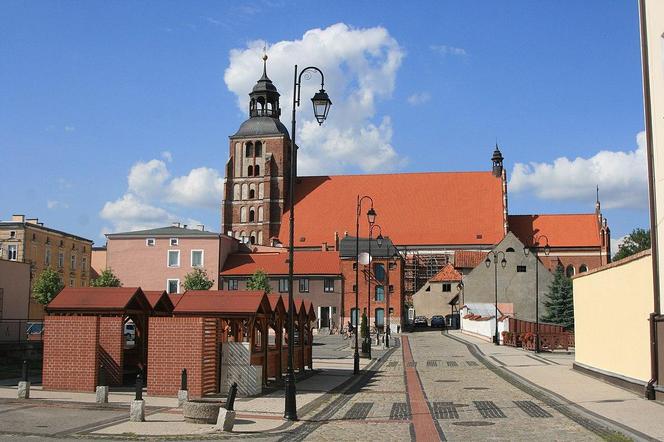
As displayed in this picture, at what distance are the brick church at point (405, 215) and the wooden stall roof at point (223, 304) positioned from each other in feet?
231

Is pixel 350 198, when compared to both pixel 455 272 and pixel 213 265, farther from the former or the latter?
pixel 213 265

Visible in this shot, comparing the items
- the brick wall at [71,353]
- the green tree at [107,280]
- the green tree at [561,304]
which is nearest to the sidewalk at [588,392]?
the brick wall at [71,353]

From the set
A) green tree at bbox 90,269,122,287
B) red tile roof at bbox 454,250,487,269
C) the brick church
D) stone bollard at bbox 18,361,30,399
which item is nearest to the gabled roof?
green tree at bbox 90,269,122,287

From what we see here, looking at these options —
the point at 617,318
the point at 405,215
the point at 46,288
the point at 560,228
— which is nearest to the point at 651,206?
the point at 617,318

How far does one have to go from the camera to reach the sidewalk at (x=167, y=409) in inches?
591

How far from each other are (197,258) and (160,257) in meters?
3.92

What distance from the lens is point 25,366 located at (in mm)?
19438

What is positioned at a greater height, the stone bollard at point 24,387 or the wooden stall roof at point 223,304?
the wooden stall roof at point 223,304

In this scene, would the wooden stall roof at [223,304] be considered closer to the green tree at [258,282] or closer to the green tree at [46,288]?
the green tree at [46,288]

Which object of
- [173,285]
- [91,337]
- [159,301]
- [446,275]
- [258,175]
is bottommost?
[91,337]

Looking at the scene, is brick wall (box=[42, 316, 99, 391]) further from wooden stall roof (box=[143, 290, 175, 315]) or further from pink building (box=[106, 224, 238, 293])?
pink building (box=[106, 224, 238, 293])

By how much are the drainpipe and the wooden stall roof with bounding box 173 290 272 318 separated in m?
10.8

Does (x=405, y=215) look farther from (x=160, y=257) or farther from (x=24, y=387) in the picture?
(x=24, y=387)

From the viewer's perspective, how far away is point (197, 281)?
77125 millimetres
